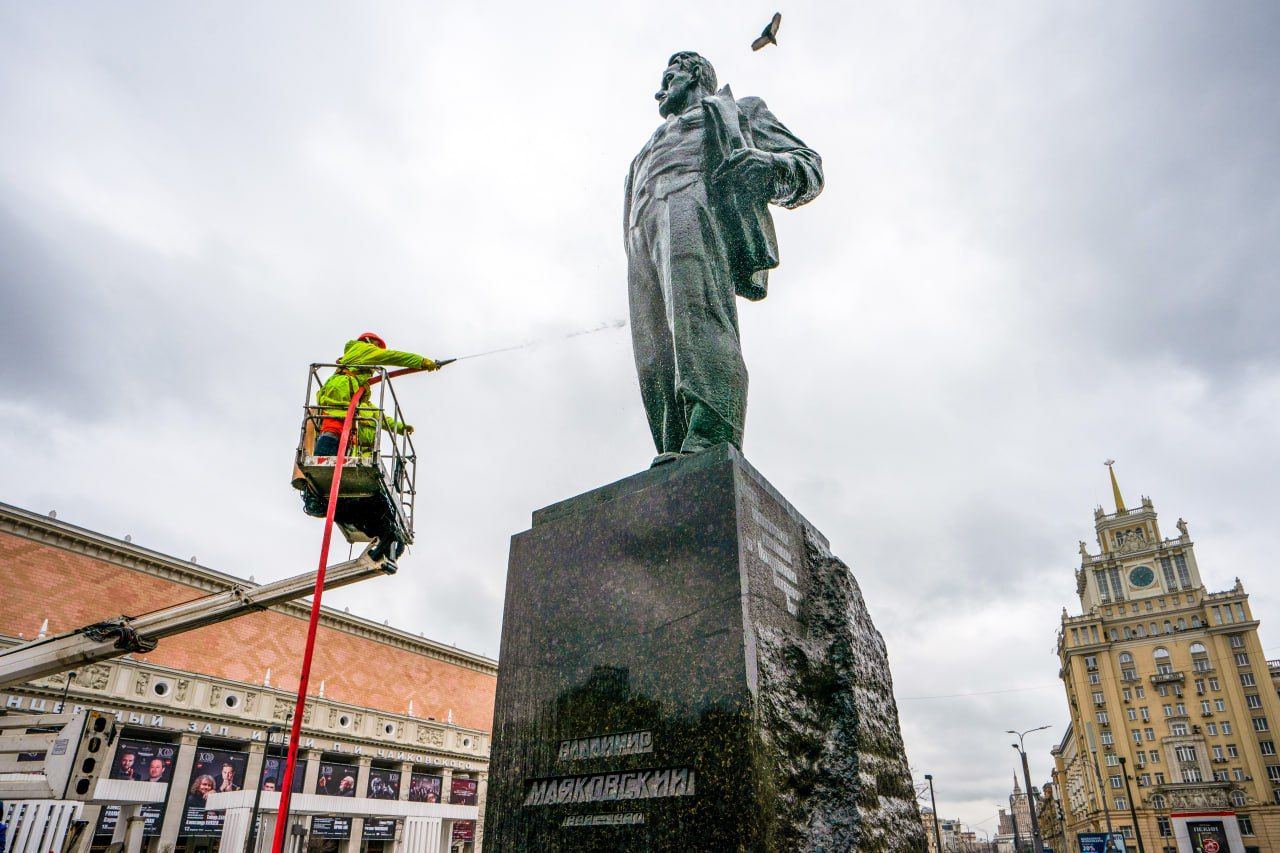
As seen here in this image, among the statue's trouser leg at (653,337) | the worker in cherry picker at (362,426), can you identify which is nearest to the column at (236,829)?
the worker in cherry picker at (362,426)

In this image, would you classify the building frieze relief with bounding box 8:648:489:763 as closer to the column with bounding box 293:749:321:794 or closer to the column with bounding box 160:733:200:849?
the column with bounding box 160:733:200:849

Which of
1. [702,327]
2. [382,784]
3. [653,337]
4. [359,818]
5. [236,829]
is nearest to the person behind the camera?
[702,327]

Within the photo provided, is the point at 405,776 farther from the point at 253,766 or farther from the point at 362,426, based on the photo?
the point at 362,426

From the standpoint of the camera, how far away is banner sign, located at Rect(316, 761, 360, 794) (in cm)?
3234

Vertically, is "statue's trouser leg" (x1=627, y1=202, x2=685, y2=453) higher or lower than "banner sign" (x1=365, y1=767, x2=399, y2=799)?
higher

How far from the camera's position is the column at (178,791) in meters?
25.5

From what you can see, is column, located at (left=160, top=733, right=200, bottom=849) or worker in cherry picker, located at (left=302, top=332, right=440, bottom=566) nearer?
worker in cherry picker, located at (left=302, top=332, right=440, bottom=566)

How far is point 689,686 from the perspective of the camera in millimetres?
2637

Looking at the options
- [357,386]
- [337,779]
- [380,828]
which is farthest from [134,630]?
[337,779]

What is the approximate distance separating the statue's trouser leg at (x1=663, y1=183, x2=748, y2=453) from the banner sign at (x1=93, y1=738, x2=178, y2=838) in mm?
29637

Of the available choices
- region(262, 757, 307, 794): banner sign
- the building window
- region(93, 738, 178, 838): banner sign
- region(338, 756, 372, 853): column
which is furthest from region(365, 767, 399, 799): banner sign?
the building window

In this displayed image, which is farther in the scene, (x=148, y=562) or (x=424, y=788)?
(x=424, y=788)

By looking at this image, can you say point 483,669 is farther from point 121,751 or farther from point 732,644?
point 732,644

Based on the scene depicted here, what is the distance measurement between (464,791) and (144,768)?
721 inches
